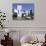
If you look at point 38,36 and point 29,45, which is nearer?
point 29,45

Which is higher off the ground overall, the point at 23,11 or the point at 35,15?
the point at 23,11

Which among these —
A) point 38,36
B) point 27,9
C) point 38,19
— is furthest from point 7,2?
point 38,36

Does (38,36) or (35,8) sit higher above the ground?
(35,8)

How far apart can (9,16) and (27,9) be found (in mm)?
609

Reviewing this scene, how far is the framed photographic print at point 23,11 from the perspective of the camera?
15.3 feet

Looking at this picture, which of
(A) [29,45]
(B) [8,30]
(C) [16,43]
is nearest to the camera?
(A) [29,45]

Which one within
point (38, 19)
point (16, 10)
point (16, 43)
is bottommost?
point (16, 43)

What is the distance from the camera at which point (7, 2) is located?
462 cm

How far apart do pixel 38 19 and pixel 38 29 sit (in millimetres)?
319

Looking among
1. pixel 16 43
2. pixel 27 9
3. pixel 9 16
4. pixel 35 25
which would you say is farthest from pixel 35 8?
pixel 16 43

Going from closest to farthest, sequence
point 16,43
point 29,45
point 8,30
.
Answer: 1. point 29,45
2. point 8,30
3. point 16,43

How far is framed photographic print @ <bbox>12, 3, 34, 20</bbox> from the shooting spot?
466 centimetres

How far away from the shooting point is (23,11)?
15.4 feet

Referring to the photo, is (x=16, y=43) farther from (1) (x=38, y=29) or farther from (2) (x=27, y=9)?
(2) (x=27, y=9)
